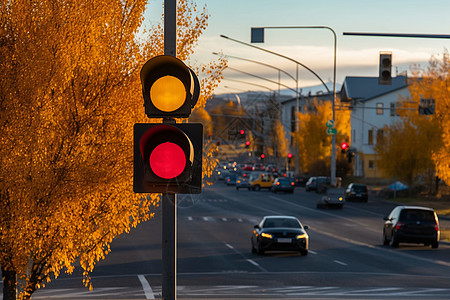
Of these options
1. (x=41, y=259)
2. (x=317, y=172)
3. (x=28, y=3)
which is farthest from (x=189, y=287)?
(x=317, y=172)

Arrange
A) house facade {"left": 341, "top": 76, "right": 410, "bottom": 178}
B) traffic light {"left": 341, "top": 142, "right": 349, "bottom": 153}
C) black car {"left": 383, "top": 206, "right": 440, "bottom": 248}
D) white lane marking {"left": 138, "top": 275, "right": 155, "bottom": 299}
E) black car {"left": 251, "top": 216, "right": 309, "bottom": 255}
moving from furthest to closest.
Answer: house facade {"left": 341, "top": 76, "right": 410, "bottom": 178}
traffic light {"left": 341, "top": 142, "right": 349, "bottom": 153}
black car {"left": 383, "top": 206, "right": 440, "bottom": 248}
black car {"left": 251, "top": 216, "right": 309, "bottom": 255}
white lane marking {"left": 138, "top": 275, "right": 155, "bottom": 299}

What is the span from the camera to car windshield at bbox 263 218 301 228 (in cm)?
3203

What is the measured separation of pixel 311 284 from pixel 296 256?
884 centimetres

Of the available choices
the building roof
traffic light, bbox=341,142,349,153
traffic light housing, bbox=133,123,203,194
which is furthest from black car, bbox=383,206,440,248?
the building roof

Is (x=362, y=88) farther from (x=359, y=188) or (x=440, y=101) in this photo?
(x=440, y=101)

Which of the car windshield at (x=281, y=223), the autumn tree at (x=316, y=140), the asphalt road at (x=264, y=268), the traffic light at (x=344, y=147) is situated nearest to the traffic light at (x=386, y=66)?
the asphalt road at (x=264, y=268)

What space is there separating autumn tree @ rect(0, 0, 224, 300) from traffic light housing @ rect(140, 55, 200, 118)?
4690 mm

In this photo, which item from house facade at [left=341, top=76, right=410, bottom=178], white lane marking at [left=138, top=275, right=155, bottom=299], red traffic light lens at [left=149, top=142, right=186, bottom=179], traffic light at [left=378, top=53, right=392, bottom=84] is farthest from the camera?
house facade at [left=341, top=76, right=410, bottom=178]

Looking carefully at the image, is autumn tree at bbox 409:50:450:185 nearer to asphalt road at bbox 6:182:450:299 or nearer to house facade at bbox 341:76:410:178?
asphalt road at bbox 6:182:450:299

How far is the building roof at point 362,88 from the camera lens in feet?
382

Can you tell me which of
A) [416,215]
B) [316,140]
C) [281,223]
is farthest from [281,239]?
[316,140]

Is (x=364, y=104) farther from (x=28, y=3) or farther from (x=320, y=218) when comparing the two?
(x=28, y=3)

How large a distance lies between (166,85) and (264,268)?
2014cm

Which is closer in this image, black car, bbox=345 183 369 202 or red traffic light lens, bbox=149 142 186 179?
red traffic light lens, bbox=149 142 186 179
